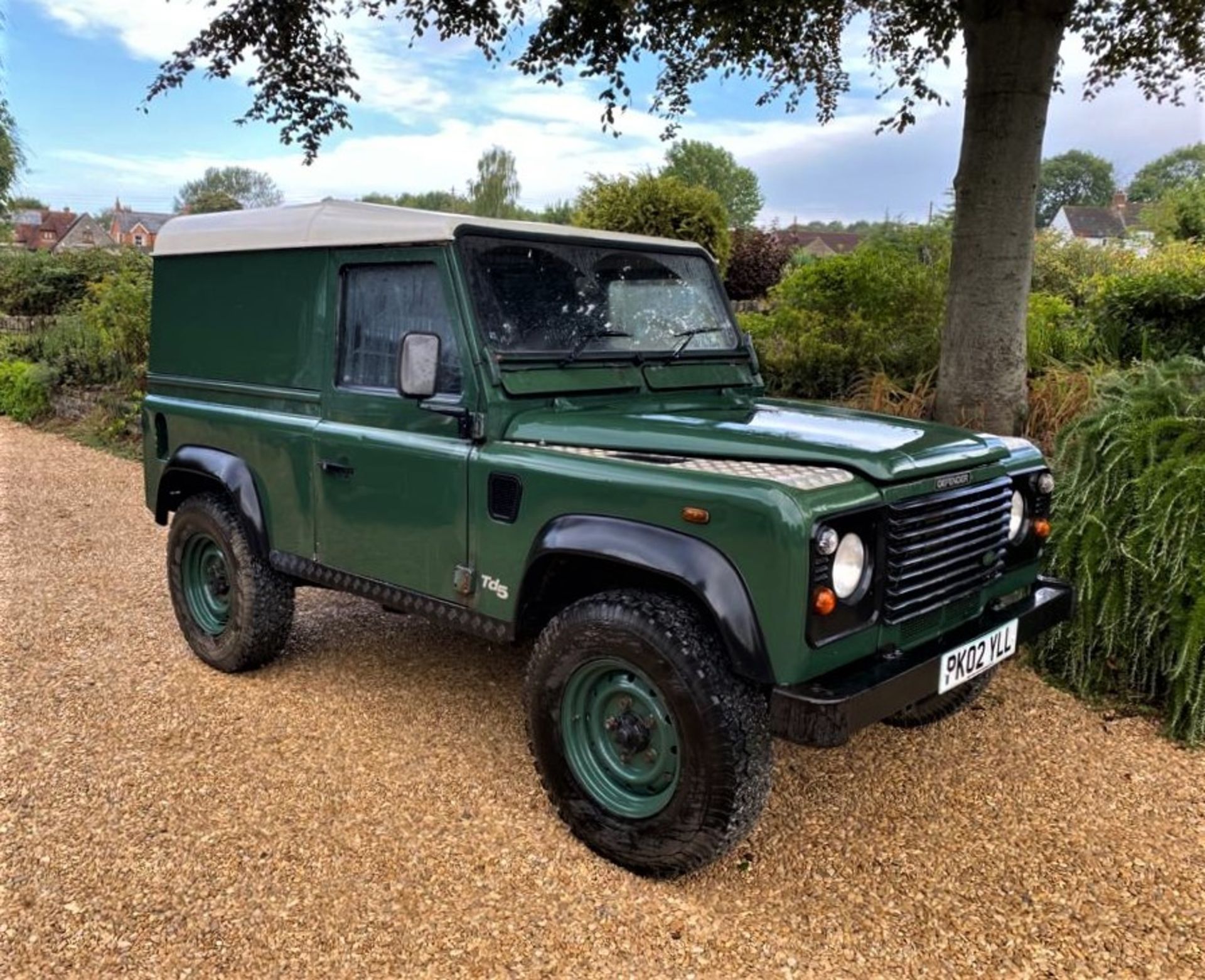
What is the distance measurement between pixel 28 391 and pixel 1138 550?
44.8ft

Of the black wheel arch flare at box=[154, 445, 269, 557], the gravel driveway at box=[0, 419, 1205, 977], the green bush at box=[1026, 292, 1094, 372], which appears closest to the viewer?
the gravel driveway at box=[0, 419, 1205, 977]

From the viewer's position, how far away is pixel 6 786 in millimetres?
3379

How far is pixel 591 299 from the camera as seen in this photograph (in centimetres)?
360

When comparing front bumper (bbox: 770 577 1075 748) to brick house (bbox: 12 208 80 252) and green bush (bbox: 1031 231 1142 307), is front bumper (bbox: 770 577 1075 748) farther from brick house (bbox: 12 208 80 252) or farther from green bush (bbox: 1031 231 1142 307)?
brick house (bbox: 12 208 80 252)

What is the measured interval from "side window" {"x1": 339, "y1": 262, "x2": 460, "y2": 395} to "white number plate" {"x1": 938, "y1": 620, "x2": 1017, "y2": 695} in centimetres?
185

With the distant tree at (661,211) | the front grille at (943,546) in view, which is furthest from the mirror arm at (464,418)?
the distant tree at (661,211)

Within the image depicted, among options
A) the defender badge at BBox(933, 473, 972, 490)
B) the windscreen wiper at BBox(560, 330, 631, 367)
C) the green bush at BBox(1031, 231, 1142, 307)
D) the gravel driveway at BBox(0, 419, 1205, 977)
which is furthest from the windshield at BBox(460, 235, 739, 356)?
the green bush at BBox(1031, 231, 1142, 307)

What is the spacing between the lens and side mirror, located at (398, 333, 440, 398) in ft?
10.3

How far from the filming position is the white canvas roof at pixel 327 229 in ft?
11.1

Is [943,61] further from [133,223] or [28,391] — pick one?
[133,223]

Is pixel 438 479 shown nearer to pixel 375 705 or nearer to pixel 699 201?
pixel 375 705

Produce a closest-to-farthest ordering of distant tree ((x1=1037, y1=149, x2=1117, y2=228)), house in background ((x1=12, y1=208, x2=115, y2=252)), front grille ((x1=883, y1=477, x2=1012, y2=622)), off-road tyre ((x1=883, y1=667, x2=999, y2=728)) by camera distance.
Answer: front grille ((x1=883, y1=477, x2=1012, y2=622))
off-road tyre ((x1=883, y1=667, x2=999, y2=728))
house in background ((x1=12, y1=208, x2=115, y2=252))
distant tree ((x1=1037, y1=149, x2=1117, y2=228))

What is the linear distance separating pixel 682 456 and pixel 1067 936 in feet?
5.74

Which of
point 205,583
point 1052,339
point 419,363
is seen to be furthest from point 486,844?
point 1052,339
